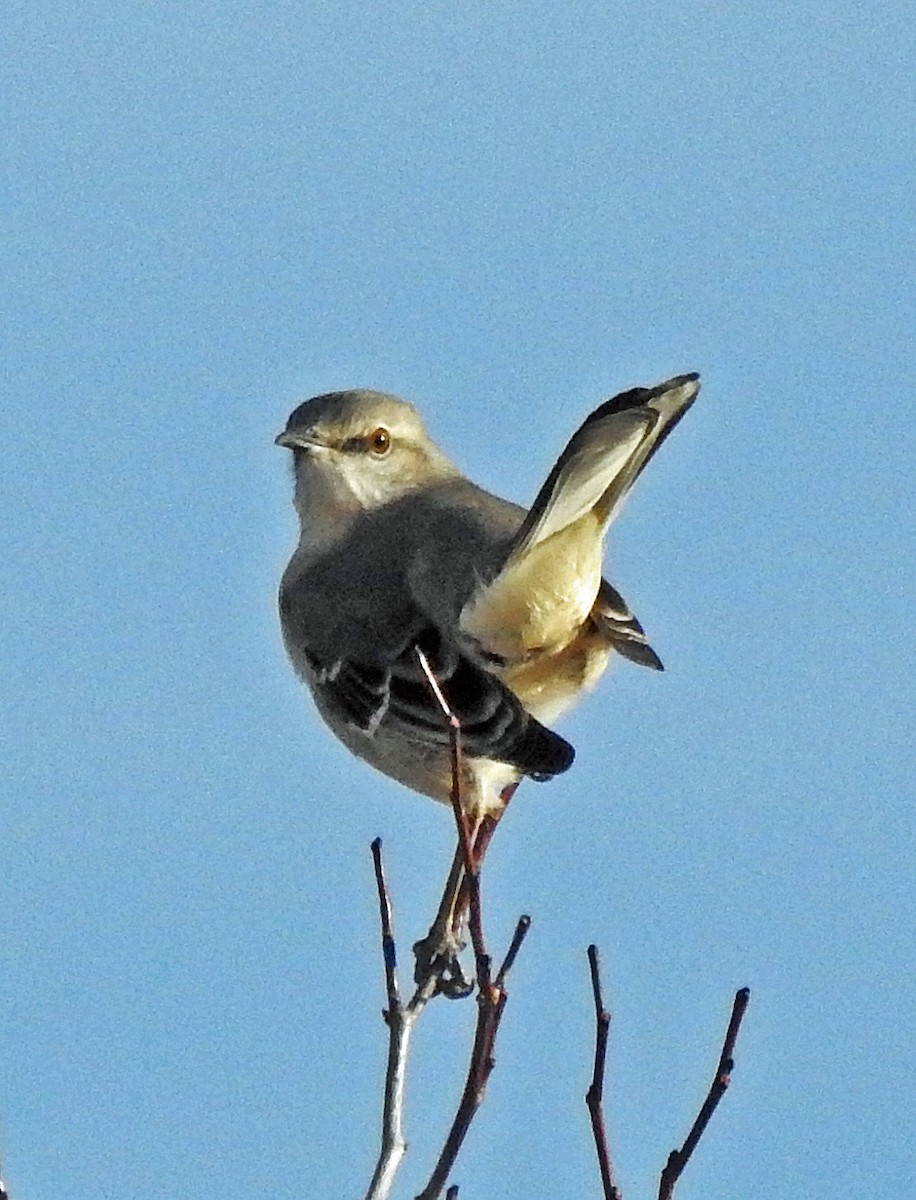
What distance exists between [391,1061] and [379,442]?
3982 mm

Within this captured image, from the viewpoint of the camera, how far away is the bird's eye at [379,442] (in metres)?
8.29

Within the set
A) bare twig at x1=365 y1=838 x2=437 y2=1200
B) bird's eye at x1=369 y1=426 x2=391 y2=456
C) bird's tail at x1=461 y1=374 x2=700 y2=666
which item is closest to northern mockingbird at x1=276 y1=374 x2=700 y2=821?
bird's tail at x1=461 y1=374 x2=700 y2=666

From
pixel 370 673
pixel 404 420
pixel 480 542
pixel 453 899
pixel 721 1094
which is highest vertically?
pixel 404 420

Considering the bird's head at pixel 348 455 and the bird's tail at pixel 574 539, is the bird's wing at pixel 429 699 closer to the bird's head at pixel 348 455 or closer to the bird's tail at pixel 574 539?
the bird's tail at pixel 574 539

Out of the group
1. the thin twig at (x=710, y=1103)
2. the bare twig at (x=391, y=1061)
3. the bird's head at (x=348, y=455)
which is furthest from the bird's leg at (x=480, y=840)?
the bird's head at (x=348, y=455)

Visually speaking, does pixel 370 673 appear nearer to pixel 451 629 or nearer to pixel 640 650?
pixel 451 629

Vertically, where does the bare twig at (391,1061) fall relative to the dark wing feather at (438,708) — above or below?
below

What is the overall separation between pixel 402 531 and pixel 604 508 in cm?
113

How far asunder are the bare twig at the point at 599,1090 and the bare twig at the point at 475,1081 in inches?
8.3

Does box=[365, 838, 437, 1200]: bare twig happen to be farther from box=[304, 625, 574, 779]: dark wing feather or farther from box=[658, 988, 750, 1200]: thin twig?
box=[304, 625, 574, 779]: dark wing feather

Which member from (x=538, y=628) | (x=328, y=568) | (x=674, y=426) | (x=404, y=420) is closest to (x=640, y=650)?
(x=538, y=628)

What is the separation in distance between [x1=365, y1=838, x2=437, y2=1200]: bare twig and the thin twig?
0.66 meters

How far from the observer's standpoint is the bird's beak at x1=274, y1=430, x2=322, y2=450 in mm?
7973

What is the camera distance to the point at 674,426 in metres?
6.55
